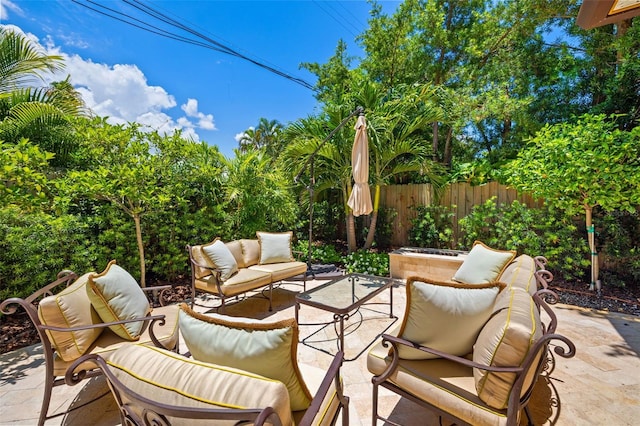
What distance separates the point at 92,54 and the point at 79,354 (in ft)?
20.3

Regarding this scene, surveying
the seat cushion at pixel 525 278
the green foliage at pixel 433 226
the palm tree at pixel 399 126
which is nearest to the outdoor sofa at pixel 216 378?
the seat cushion at pixel 525 278

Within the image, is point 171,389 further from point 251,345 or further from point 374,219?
point 374,219

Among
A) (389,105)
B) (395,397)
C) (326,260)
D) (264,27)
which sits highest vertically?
(264,27)

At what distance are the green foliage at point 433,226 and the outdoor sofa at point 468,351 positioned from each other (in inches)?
164

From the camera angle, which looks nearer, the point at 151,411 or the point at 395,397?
the point at 151,411

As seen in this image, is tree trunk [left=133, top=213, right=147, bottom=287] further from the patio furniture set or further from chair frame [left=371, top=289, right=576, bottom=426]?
chair frame [left=371, top=289, right=576, bottom=426]

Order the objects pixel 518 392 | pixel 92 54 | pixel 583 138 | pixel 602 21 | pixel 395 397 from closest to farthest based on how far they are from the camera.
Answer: pixel 518 392 → pixel 395 397 → pixel 602 21 → pixel 583 138 → pixel 92 54

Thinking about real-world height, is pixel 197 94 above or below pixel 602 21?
above

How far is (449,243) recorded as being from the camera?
20.3 ft

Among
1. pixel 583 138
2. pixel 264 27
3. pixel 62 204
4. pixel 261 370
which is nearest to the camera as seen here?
pixel 261 370

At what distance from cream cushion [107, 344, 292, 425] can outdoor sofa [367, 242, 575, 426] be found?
1.04 m

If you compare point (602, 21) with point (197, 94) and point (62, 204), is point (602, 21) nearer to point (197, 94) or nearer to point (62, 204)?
point (62, 204)

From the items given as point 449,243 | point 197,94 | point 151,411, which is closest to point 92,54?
point 197,94

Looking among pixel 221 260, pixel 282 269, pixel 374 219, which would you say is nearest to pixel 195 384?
pixel 221 260
